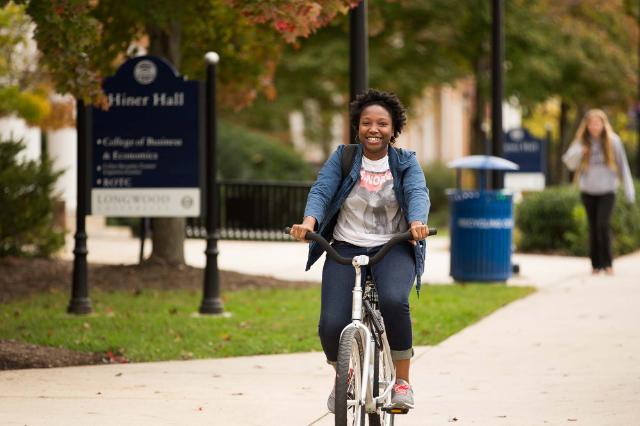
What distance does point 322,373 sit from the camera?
8.91 m

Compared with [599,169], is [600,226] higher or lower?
lower

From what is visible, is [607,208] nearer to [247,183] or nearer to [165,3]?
[165,3]

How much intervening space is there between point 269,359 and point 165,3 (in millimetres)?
4868

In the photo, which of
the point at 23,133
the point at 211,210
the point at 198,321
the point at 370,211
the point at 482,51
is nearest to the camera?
the point at 370,211

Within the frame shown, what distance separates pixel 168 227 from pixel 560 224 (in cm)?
744

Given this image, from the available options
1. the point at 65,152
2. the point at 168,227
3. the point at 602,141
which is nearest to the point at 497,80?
the point at 602,141

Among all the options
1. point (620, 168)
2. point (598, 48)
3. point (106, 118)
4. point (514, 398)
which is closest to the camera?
point (514, 398)

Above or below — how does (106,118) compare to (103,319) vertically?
above

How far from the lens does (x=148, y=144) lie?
41.3 feet

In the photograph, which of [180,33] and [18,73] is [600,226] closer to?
[180,33]

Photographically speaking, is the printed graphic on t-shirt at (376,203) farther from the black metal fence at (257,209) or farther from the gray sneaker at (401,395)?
the black metal fence at (257,209)

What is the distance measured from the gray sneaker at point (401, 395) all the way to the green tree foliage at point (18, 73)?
9025 millimetres

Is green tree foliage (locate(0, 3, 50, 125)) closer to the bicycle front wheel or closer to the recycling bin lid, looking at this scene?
the recycling bin lid

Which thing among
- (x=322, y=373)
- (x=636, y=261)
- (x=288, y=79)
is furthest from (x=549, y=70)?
(x=322, y=373)
